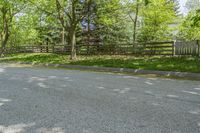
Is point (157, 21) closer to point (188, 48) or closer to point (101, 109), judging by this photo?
point (188, 48)

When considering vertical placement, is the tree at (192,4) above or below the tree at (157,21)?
above

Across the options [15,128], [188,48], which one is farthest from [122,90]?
[188,48]

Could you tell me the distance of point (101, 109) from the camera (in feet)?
17.3

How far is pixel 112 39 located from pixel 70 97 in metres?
20.6

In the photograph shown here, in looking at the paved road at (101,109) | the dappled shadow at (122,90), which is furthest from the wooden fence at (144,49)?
the dappled shadow at (122,90)

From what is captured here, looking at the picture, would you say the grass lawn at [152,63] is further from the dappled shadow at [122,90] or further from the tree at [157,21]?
the tree at [157,21]

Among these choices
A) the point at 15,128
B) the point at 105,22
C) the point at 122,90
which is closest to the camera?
the point at 15,128

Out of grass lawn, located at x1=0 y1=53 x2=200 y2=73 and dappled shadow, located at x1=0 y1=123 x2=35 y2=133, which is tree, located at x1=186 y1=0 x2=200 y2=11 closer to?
grass lawn, located at x1=0 y1=53 x2=200 y2=73

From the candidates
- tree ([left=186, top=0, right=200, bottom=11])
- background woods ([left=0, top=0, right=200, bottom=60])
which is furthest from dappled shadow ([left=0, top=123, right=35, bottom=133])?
tree ([left=186, top=0, right=200, bottom=11])

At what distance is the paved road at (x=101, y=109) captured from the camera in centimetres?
417

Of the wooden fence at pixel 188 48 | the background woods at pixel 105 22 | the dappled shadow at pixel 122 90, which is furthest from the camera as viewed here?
the background woods at pixel 105 22

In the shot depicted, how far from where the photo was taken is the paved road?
13.7 ft

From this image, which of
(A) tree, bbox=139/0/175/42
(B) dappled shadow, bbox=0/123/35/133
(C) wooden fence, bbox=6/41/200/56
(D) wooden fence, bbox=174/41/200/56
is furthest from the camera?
(A) tree, bbox=139/0/175/42

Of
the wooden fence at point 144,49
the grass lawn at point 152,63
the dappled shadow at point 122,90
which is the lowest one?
the dappled shadow at point 122,90
